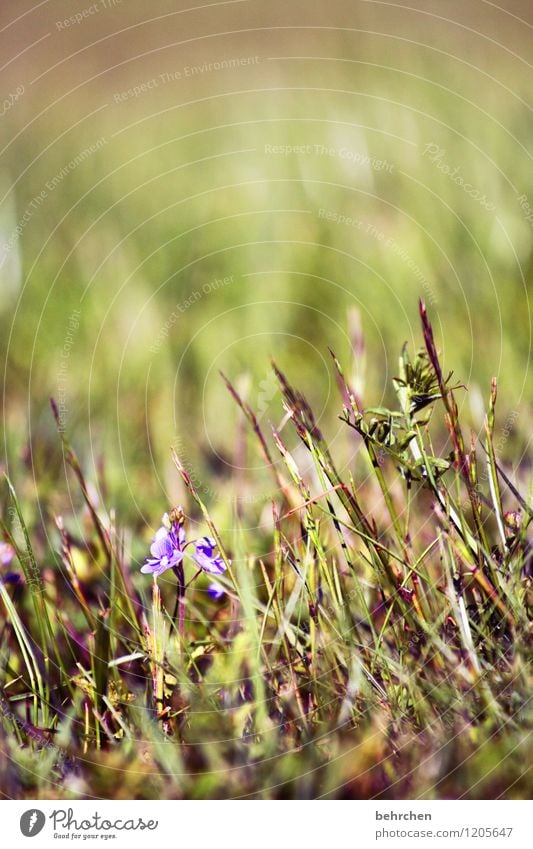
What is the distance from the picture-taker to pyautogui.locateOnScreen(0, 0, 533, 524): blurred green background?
1.21m

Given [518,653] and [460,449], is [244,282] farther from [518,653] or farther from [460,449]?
[518,653]

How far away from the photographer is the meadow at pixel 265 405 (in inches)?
34.3

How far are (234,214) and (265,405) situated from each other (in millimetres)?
369

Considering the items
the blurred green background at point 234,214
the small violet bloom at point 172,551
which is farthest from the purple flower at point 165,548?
the blurred green background at point 234,214

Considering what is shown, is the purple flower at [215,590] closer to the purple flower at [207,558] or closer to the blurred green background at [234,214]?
the purple flower at [207,558]

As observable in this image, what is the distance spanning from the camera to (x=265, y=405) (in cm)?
122
